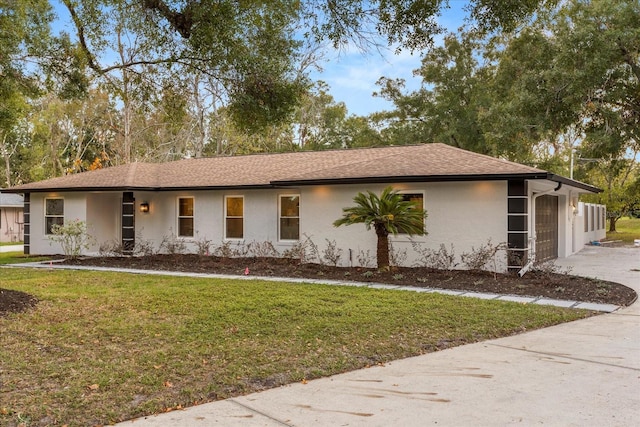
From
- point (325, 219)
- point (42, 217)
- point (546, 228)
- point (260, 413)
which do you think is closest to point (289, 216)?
point (325, 219)

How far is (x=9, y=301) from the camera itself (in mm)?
7438

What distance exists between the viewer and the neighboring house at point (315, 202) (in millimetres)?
11742

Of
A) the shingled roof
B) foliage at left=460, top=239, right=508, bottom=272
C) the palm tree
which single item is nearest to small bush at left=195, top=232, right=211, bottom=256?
the shingled roof

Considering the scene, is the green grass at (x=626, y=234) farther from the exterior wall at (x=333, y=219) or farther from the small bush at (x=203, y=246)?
the small bush at (x=203, y=246)

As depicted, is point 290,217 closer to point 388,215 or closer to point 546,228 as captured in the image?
point 388,215

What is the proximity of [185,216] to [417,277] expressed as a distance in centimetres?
877

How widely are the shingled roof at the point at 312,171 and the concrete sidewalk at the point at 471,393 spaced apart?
20.5ft

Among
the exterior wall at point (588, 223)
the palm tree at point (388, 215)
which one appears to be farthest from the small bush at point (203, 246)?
the exterior wall at point (588, 223)

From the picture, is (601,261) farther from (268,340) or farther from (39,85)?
(39,85)

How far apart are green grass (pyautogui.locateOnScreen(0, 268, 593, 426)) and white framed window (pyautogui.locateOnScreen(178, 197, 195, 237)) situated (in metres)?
6.99

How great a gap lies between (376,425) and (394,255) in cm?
936

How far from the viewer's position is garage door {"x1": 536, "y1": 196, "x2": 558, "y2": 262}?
47.1 feet

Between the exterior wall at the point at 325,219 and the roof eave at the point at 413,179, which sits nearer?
the roof eave at the point at 413,179

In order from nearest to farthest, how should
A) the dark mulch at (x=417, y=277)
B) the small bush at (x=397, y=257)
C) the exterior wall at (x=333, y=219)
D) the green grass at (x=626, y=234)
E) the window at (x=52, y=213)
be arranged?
the dark mulch at (x=417, y=277), the exterior wall at (x=333, y=219), the small bush at (x=397, y=257), the window at (x=52, y=213), the green grass at (x=626, y=234)
